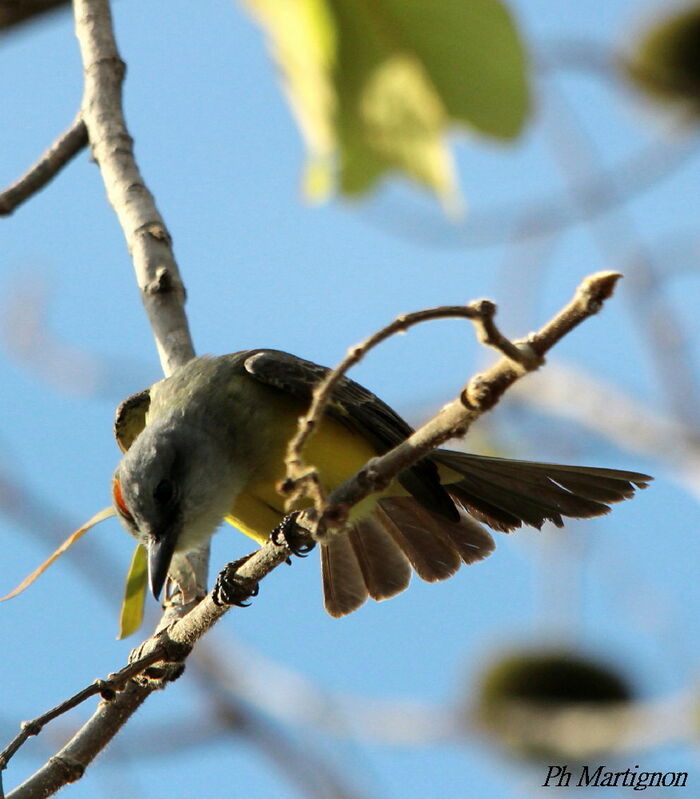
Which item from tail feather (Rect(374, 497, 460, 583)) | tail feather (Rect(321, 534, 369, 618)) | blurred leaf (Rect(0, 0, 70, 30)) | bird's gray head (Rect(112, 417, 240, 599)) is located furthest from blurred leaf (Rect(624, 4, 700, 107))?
blurred leaf (Rect(0, 0, 70, 30))

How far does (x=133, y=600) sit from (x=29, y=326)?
9.83m

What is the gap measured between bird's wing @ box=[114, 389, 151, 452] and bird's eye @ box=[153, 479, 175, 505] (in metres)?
0.78

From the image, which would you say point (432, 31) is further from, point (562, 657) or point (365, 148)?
point (562, 657)

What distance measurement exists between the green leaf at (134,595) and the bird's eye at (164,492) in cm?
30

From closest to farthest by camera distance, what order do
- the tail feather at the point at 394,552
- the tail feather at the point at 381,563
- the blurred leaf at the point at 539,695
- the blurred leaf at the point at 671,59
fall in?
the tail feather at the point at 394,552 < the tail feather at the point at 381,563 < the blurred leaf at the point at 671,59 < the blurred leaf at the point at 539,695

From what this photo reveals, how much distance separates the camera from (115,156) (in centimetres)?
410

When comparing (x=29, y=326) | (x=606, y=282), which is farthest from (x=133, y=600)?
(x=29, y=326)

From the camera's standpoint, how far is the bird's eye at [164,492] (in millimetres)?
4523

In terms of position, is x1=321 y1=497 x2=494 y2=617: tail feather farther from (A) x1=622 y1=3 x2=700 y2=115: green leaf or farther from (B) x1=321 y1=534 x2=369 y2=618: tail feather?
(A) x1=622 y1=3 x2=700 y2=115: green leaf

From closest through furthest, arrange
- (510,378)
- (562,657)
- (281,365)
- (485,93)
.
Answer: (510,378) < (485,93) < (281,365) < (562,657)

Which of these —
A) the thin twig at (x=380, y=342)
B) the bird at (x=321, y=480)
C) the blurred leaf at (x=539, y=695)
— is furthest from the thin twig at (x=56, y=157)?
the blurred leaf at (x=539, y=695)

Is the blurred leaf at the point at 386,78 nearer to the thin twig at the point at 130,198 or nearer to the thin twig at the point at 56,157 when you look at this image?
the thin twig at the point at 130,198

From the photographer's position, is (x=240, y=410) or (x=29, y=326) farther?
(x=29, y=326)

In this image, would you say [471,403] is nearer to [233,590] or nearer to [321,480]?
[233,590]
